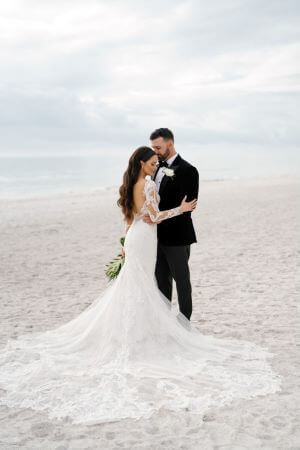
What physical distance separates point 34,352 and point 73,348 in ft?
1.42

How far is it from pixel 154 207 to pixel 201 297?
11.1 ft

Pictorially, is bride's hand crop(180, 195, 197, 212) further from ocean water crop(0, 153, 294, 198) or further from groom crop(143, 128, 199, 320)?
ocean water crop(0, 153, 294, 198)

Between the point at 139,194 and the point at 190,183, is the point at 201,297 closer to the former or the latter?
the point at 190,183

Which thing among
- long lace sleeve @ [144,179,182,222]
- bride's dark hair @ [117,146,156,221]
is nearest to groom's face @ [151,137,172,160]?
bride's dark hair @ [117,146,156,221]

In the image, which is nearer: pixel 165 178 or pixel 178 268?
pixel 165 178

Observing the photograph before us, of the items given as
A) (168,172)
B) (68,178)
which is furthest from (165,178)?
(68,178)

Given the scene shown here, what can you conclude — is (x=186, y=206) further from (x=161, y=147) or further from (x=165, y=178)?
(x=161, y=147)

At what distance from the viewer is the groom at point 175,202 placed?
5.22 m

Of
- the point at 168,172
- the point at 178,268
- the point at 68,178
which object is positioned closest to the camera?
the point at 168,172

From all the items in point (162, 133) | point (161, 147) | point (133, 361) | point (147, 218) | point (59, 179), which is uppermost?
point (59, 179)

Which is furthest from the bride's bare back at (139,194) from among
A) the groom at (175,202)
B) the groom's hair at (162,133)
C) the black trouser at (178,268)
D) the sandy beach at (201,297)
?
the sandy beach at (201,297)

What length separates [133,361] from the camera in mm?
4773

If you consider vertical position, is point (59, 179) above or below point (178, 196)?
above

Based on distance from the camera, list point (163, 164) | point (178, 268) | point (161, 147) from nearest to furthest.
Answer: point (161, 147) < point (163, 164) < point (178, 268)
